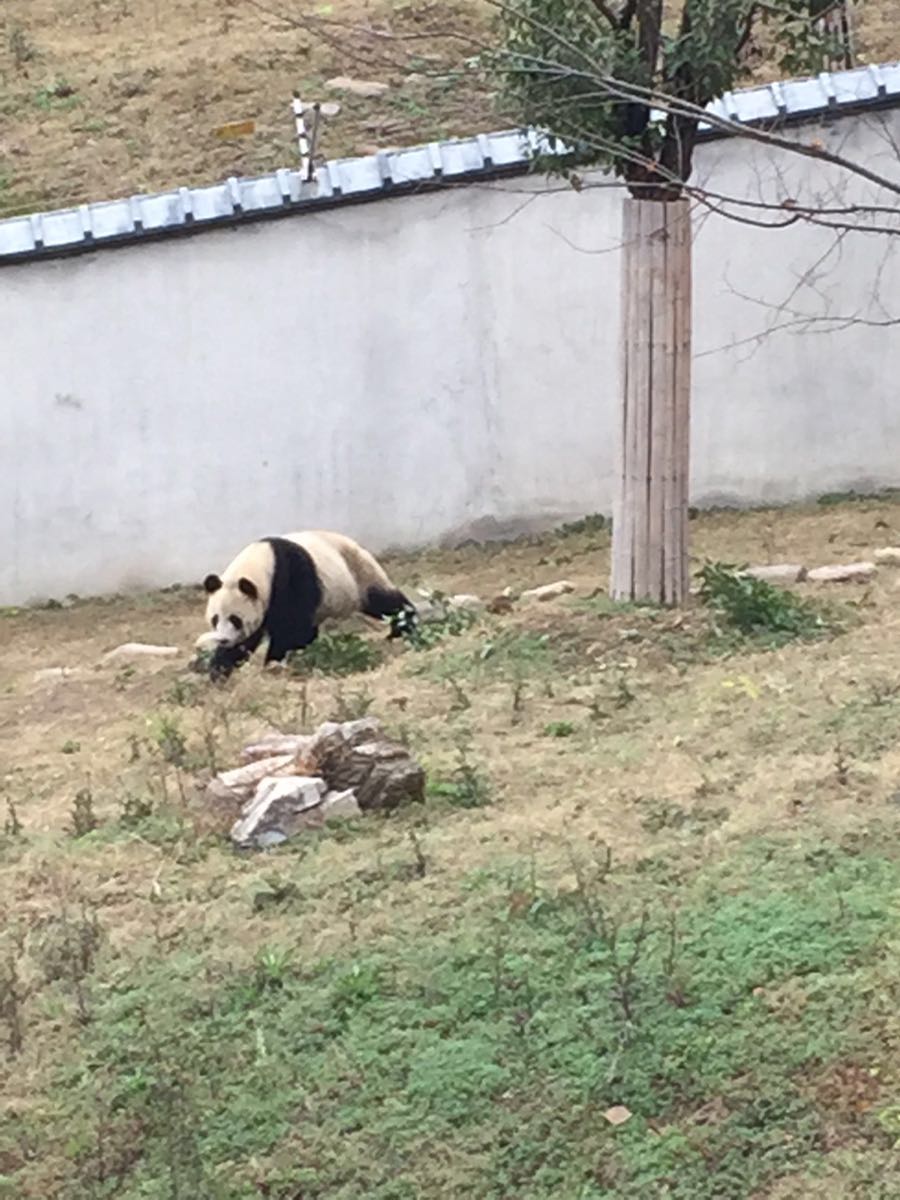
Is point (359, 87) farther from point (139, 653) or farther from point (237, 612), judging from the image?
point (237, 612)

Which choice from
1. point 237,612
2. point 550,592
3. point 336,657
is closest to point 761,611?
point 550,592

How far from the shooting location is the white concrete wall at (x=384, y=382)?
10.8m

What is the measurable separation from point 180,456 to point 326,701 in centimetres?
416

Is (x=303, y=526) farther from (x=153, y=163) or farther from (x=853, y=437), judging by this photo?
(x=153, y=163)

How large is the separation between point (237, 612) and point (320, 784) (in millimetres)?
2746

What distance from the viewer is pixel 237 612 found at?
8195 mm

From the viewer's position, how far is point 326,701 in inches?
280

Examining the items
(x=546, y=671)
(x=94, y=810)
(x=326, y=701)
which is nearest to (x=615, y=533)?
(x=546, y=671)

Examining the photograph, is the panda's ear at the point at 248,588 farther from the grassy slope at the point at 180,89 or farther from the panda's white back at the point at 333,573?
the grassy slope at the point at 180,89

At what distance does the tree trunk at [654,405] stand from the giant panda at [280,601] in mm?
1219

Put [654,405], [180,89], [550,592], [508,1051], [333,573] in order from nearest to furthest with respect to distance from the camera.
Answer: [508,1051] → [654,405] → [550,592] → [333,573] → [180,89]

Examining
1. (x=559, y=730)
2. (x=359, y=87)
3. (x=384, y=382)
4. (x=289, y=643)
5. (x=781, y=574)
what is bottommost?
(x=289, y=643)

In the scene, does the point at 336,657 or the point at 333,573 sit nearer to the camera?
the point at 336,657

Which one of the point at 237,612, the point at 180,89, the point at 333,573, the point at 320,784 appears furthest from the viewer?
the point at 180,89
